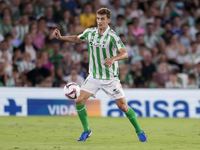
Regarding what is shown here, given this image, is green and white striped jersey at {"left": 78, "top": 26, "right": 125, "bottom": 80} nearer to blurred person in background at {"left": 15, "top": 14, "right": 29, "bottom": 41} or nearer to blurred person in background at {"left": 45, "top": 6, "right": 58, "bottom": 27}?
blurred person in background at {"left": 15, "top": 14, "right": 29, "bottom": 41}

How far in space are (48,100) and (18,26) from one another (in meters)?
3.26

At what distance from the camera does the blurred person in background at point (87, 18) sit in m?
14.0

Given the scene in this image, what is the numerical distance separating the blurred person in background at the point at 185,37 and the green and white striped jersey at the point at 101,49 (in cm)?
832

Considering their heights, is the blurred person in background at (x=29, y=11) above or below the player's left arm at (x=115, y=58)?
above

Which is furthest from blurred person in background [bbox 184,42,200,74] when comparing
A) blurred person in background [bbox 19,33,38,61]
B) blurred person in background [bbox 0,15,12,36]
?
blurred person in background [bbox 0,15,12,36]

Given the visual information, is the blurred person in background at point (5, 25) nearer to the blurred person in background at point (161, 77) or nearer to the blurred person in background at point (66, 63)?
the blurred person in background at point (66, 63)

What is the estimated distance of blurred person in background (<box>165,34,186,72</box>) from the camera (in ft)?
44.9

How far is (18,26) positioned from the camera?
13055mm

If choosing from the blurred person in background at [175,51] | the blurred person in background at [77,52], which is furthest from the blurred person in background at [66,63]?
the blurred person in background at [175,51]

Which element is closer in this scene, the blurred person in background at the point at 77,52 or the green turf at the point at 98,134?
the green turf at the point at 98,134

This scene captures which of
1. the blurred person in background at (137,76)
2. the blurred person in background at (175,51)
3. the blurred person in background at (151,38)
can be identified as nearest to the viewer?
the blurred person in background at (137,76)

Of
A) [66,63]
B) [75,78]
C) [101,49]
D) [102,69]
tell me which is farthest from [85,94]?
[66,63]

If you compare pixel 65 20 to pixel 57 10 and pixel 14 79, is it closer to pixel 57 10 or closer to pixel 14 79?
pixel 57 10

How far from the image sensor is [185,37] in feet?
47.7
